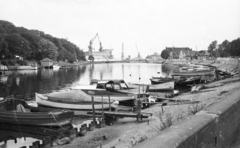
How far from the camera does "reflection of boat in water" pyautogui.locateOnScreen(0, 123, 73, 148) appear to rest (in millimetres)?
14163

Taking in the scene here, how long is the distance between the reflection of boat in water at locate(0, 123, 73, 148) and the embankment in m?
10.8

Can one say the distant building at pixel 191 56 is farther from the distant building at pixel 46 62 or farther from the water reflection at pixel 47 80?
the distant building at pixel 46 62

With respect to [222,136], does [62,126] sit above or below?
below

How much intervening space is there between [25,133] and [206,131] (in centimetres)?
1531

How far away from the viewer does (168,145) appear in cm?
261

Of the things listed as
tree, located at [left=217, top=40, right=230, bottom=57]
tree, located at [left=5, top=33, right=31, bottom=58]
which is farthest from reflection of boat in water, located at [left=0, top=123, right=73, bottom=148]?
tree, located at [left=217, top=40, right=230, bottom=57]

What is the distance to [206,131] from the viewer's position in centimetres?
334

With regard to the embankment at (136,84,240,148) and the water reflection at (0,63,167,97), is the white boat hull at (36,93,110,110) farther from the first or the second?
the embankment at (136,84,240,148)

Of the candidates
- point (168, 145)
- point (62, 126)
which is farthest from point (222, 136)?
point (62, 126)

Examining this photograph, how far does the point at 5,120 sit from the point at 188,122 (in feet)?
56.6

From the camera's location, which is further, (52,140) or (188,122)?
(52,140)

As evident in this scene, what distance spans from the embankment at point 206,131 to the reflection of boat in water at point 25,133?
1083 centimetres

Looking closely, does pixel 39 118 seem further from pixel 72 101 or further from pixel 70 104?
pixel 72 101

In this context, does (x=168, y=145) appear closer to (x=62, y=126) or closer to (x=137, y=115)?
(x=137, y=115)
